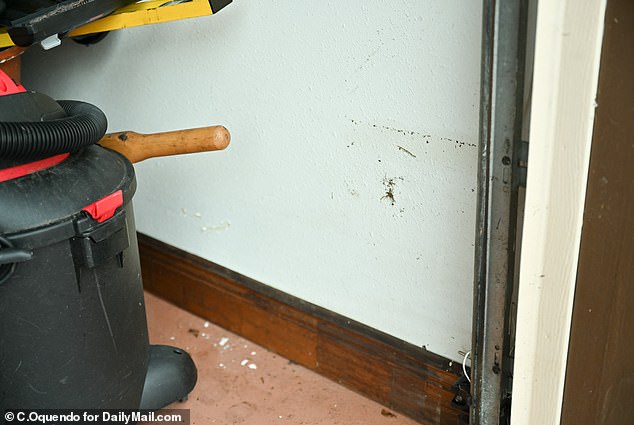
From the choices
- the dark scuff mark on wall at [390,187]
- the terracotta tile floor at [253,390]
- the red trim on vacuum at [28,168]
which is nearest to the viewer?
the red trim on vacuum at [28,168]

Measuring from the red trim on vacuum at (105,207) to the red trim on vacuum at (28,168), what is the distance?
0.09 m

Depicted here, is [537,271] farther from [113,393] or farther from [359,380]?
[113,393]

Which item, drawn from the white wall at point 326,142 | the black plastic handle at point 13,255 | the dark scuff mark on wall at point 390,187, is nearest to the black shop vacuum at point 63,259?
the black plastic handle at point 13,255

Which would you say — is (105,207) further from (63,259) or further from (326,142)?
(326,142)

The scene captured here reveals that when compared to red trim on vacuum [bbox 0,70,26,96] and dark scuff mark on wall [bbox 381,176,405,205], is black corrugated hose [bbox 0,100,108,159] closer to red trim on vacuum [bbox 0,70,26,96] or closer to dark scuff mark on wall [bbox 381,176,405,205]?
red trim on vacuum [bbox 0,70,26,96]

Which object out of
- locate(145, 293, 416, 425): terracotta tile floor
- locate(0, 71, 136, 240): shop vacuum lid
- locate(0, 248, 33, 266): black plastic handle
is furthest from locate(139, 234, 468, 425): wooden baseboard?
locate(0, 248, 33, 266): black plastic handle

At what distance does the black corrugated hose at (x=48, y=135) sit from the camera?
101 cm

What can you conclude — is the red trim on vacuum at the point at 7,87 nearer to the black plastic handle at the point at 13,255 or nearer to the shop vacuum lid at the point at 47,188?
the shop vacuum lid at the point at 47,188

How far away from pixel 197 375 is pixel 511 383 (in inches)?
25.5

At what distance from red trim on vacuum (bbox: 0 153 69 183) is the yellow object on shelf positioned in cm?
28

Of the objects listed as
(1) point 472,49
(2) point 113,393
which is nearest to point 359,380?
(2) point 113,393

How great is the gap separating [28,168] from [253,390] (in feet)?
2.10

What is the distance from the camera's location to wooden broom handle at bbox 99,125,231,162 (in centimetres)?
124

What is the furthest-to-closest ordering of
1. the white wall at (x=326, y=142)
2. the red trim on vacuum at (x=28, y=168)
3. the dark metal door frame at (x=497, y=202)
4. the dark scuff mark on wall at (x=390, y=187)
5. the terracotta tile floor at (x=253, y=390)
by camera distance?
the terracotta tile floor at (x=253, y=390) → the dark scuff mark on wall at (x=390, y=187) → the white wall at (x=326, y=142) → the red trim on vacuum at (x=28, y=168) → the dark metal door frame at (x=497, y=202)
